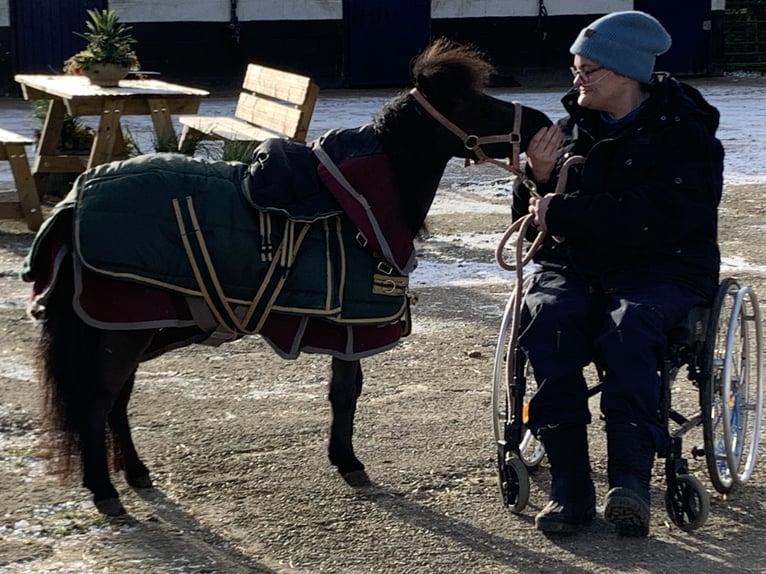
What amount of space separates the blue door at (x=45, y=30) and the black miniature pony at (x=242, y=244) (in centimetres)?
1331

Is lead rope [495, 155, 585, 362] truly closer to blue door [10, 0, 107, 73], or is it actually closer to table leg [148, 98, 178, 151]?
table leg [148, 98, 178, 151]

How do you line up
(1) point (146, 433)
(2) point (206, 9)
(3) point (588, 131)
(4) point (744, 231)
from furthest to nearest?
(2) point (206, 9), (4) point (744, 231), (1) point (146, 433), (3) point (588, 131)

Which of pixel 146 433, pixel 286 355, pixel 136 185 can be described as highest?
pixel 136 185

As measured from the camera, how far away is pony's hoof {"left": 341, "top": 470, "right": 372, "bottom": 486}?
12.4 ft

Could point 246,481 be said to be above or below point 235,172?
below

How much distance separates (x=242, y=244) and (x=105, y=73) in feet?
16.4

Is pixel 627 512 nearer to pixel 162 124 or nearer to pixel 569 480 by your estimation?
pixel 569 480

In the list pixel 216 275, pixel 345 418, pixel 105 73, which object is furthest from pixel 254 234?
pixel 105 73

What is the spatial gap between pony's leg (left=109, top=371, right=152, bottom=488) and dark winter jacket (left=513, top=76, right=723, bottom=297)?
141cm

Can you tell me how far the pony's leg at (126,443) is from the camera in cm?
373

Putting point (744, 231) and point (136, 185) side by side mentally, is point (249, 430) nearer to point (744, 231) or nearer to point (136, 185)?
point (136, 185)

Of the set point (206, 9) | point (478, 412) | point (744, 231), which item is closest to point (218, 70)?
point (206, 9)

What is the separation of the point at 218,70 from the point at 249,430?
44.4 feet

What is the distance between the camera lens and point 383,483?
12.5ft
